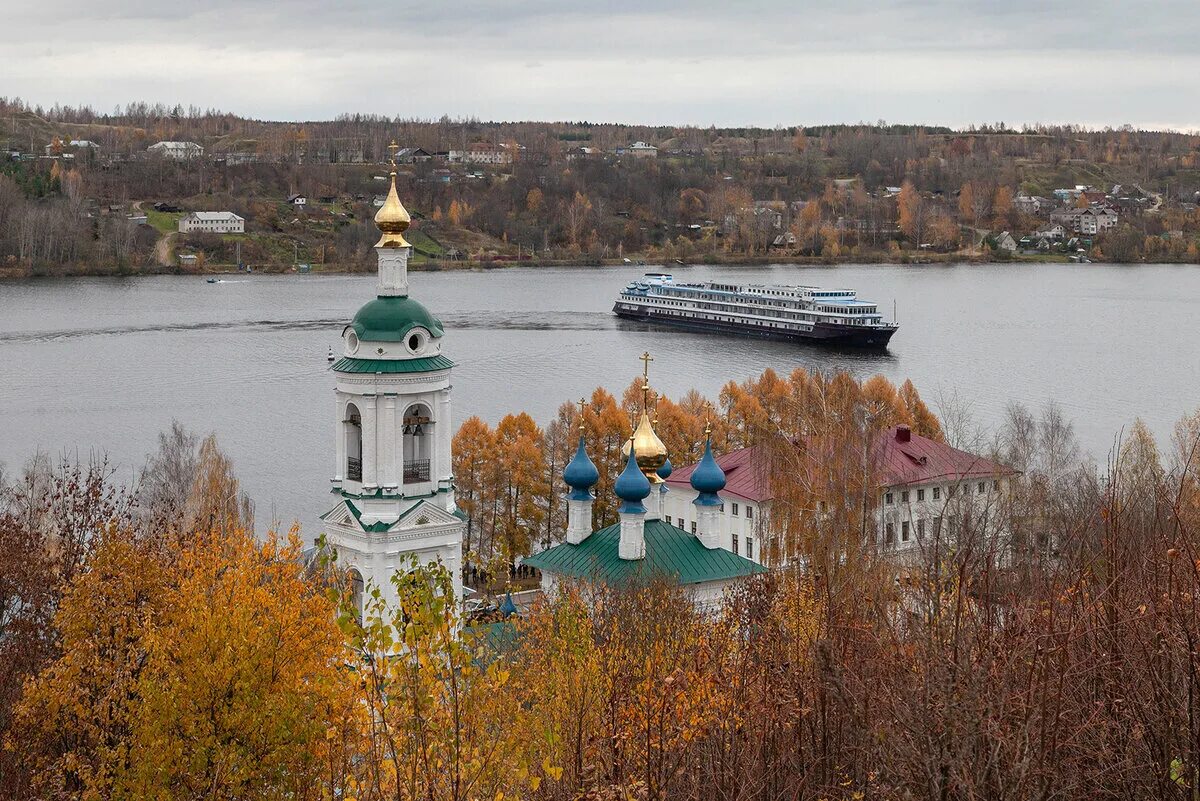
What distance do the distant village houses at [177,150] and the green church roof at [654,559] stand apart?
68.6 metres

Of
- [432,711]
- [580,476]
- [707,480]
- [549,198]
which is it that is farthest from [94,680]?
[549,198]

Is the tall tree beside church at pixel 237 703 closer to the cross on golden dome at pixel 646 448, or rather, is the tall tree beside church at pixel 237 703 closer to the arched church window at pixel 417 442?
the arched church window at pixel 417 442

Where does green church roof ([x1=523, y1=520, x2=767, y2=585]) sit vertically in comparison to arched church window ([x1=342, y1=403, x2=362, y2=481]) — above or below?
below

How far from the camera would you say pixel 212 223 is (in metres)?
59.6

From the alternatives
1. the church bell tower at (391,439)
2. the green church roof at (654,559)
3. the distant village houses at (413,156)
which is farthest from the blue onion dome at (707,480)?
the distant village houses at (413,156)

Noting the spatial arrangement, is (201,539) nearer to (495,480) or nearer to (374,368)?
(374,368)

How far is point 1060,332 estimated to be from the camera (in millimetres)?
37750

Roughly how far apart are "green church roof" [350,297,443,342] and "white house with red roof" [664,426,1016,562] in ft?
22.3

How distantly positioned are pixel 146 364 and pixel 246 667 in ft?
92.2

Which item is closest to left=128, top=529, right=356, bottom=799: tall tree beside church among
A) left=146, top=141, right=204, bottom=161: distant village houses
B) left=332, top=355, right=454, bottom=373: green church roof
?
left=332, top=355, right=454, bottom=373: green church roof

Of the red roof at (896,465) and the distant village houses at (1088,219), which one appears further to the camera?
the distant village houses at (1088,219)

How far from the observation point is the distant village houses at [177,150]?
253 ft

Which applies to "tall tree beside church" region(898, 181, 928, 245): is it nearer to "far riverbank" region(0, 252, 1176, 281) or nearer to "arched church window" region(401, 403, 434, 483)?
"far riverbank" region(0, 252, 1176, 281)

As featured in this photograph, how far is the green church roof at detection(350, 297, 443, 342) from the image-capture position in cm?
827
